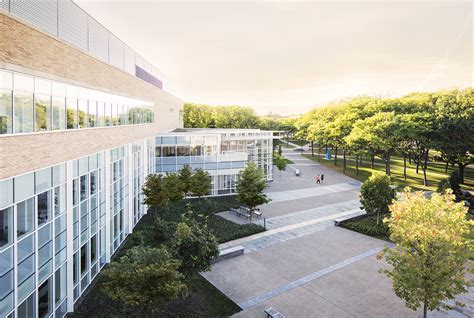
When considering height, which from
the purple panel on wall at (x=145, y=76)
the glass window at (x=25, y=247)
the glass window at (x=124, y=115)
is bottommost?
the glass window at (x=25, y=247)

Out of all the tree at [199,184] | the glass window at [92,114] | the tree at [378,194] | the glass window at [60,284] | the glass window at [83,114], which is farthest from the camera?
the tree at [199,184]

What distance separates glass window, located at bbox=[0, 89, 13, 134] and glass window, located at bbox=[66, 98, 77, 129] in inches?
169

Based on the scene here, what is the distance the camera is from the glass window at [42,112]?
11891 millimetres

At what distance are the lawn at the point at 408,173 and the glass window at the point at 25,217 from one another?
4042 cm

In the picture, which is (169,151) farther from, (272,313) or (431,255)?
(431,255)

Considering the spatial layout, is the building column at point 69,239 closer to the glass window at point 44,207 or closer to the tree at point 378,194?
the glass window at point 44,207

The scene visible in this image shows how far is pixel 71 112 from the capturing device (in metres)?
14.9

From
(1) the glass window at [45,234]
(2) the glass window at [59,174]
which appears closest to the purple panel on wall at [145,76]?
(2) the glass window at [59,174]

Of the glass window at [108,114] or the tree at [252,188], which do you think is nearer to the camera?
the glass window at [108,114]

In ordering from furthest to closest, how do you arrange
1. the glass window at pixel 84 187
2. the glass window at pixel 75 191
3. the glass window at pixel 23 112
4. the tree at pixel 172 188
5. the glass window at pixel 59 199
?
the tree at pixel 172 188, the glass window at pixel 84 187, the glass window at pixel 75 191, the glass window at pixel 59 199, the glass window at pixel 23 112

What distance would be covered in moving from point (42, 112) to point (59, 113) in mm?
1396

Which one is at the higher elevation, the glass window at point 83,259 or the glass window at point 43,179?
the glass window at point 43,179

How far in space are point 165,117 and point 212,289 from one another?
27.0 meters

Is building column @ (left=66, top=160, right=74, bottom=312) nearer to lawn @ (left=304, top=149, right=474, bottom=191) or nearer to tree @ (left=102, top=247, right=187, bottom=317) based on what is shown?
tree @ (left=102, top=247, right=187, bottom=317)
